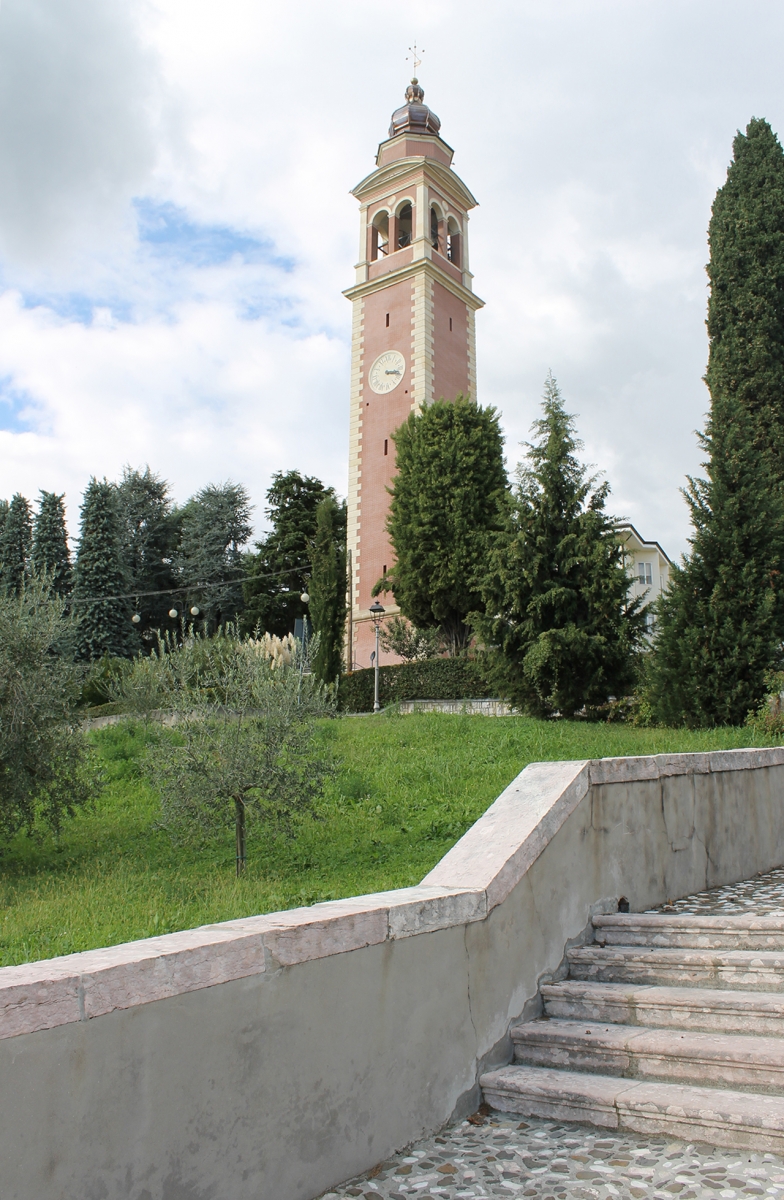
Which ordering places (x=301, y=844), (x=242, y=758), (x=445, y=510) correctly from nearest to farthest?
1. (x=242, y=758)
2. (x=301, y=844)
3. (x=445, y=510)

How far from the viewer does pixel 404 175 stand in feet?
113

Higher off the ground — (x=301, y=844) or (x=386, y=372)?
(x=386, y=372)

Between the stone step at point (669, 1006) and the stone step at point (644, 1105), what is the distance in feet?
1.14

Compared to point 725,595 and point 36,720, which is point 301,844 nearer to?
point 36,720

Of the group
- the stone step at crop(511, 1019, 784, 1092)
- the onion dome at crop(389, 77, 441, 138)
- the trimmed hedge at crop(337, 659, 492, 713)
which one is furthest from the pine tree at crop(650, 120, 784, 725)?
the onion dome at crop(389, 77, 441, 138)

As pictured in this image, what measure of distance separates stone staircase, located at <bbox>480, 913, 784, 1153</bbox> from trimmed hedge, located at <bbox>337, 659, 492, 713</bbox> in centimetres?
1775

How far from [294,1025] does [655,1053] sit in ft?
5.18

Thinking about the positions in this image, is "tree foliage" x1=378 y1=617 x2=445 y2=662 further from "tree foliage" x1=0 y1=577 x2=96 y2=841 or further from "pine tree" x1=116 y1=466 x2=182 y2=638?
"pine tree" x1=116 y1=466 x2=182 y2=638

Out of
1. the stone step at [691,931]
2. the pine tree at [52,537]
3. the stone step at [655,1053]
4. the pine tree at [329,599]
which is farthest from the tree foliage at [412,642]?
the pine tree at [52,537]

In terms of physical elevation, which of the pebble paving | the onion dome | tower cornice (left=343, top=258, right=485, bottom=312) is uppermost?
the onion dome

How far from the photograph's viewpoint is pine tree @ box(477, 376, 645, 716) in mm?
15625

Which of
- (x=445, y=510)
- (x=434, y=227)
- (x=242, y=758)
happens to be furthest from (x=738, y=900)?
(x=434, y=227)

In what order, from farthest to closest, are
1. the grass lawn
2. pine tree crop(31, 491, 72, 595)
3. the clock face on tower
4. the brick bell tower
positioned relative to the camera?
pine tree crop(31, 491, 72, 595), the clock face on tower, the brick bell tower, the grass lawn

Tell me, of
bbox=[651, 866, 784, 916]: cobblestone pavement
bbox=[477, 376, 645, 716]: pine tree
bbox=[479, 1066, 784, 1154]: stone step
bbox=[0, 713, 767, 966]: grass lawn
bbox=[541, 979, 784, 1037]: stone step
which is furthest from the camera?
bbox=[477, 376, 645, 716]: pine tree
